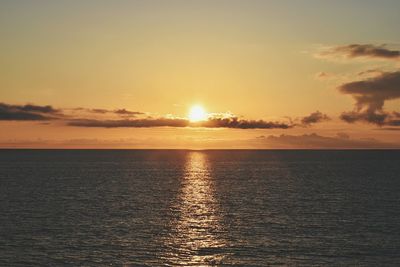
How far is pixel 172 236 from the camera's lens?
64312 mm

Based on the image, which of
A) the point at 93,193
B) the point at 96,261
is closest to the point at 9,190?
the point at 93,193

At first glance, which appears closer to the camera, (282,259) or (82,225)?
(282,259)

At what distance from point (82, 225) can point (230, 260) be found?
88.8ft

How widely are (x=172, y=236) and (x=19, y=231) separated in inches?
738

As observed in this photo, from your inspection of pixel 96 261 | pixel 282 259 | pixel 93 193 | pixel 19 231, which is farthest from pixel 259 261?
pixel 93 193

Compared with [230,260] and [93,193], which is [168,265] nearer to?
[230,260]

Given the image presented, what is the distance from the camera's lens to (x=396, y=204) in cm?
9681

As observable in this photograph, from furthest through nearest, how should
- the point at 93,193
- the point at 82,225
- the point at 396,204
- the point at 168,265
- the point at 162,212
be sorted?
the point at 93,193, the point at 396,204, the point at 162,212, the point at 82,225, the point at 168,265

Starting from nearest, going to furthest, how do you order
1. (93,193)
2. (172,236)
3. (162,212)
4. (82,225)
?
Result: (172,236)
(82,225)
(162,212)
(93,193)

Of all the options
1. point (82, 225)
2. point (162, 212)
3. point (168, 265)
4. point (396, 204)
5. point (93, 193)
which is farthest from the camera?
point (93, 193)

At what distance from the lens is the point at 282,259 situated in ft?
171

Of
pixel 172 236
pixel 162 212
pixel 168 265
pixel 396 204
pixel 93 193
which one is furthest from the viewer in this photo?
pixel 93 193

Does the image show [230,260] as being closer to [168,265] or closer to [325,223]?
[168,265]

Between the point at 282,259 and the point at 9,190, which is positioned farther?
the point at 9,190
